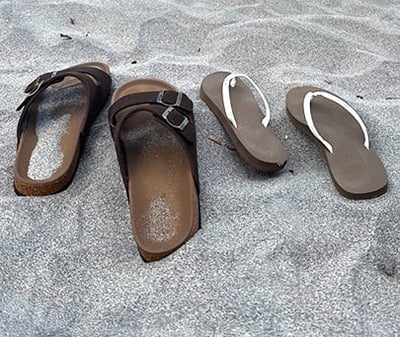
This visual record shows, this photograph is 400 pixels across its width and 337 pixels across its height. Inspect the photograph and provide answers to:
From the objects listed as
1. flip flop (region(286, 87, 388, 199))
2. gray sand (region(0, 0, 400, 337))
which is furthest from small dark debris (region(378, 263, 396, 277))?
flip flop (region(286, 87, 388, 199))

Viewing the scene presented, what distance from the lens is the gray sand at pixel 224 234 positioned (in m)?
0.92

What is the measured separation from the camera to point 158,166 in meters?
1.21

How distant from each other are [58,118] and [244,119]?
0.40 meters

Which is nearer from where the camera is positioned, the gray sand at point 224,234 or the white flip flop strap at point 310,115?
the gray sand at point 224,234

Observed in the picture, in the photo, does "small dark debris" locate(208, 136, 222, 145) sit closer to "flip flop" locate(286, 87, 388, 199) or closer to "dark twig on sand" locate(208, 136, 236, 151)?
"dark twig on sand" locate(208, 136, 236, 151)

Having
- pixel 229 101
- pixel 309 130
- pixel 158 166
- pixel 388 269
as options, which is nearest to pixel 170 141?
pixel 158 166

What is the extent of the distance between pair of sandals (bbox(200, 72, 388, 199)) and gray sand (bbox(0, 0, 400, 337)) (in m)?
0.03

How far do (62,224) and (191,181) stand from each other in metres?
0.24

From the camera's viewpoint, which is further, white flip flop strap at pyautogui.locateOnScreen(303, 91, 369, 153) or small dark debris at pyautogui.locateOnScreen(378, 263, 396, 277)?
white flip flop strap at pyautogui.locateOnScreen(303, 91, 369, 153)

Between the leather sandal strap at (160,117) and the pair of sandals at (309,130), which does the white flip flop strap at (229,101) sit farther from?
the leather sandal strap at (160,117)

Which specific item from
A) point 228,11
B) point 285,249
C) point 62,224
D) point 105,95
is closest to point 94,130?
point 105,95

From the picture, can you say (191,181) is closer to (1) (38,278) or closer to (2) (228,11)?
(1) (38,278)

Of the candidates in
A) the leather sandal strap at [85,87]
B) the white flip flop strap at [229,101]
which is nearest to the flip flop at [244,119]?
the white flip flop strap at [229,101]

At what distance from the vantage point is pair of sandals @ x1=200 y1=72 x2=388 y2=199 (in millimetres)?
1190
